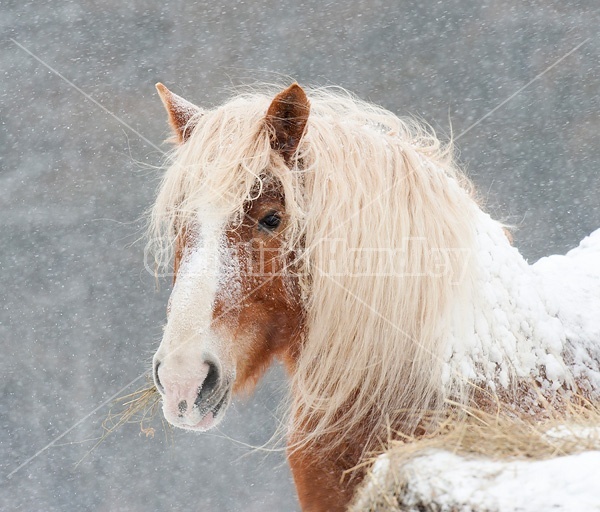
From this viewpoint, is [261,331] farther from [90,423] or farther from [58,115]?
[58,115]

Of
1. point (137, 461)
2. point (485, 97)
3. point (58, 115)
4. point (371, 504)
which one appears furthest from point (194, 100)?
point (371, 504)

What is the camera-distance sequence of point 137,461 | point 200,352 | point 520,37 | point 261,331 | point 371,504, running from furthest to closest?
point 520,37
point 137,461
point 261,331
point 200,352
point 371,504

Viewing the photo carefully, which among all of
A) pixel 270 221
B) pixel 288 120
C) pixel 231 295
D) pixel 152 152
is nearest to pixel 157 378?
pixel 231 295

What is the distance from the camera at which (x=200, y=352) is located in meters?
0.96

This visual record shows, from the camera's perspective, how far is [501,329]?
1055 millimetres

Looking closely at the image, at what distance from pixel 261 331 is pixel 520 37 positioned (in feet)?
14.7

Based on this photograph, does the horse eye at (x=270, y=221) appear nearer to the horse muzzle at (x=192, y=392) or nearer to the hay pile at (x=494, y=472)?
the horse muzzle at (x=192, y=392)

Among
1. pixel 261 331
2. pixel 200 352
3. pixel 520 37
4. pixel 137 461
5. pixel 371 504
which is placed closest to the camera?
pixel 371 504

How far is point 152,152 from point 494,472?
4.14 meters

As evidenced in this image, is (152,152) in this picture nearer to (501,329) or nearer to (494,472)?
(501,329)

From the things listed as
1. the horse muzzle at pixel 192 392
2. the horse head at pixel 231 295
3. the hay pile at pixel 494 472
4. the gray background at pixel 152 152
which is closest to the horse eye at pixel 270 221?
the horse head at pixel 231 295

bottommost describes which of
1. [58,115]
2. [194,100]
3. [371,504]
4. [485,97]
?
[58,115]

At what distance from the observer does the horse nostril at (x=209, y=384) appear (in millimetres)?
979

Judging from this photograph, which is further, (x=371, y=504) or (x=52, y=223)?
(x=52, y=223)
